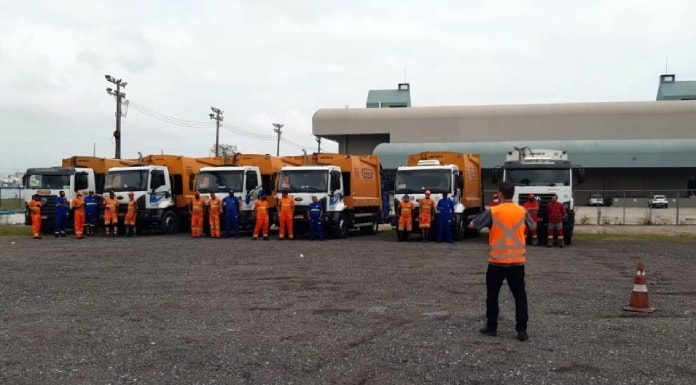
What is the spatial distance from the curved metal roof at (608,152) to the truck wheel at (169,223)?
33.7m

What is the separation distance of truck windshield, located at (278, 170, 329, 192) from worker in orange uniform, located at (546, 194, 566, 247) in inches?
280

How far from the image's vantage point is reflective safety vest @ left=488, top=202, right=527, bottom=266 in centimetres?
748

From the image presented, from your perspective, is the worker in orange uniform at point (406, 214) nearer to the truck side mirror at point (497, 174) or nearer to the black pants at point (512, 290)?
the truck side mirror at point (497, 174)

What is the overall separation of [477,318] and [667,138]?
5570cm

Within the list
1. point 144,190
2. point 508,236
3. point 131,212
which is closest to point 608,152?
point 144,190

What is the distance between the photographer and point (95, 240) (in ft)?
71.3

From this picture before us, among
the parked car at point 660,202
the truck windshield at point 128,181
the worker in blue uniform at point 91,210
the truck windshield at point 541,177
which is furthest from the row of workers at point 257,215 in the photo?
the parked car at point 660,202

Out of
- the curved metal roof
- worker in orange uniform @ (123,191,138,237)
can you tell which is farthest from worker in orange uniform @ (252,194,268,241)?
the curved metal roof

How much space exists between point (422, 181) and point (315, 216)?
374cm

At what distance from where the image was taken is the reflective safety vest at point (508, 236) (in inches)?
295

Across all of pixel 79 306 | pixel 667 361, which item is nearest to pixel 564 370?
pixel 667 361

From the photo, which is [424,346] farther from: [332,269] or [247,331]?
[332,269]

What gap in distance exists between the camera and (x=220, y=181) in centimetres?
2333

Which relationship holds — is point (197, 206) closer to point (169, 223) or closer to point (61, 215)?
point (169, 223)
